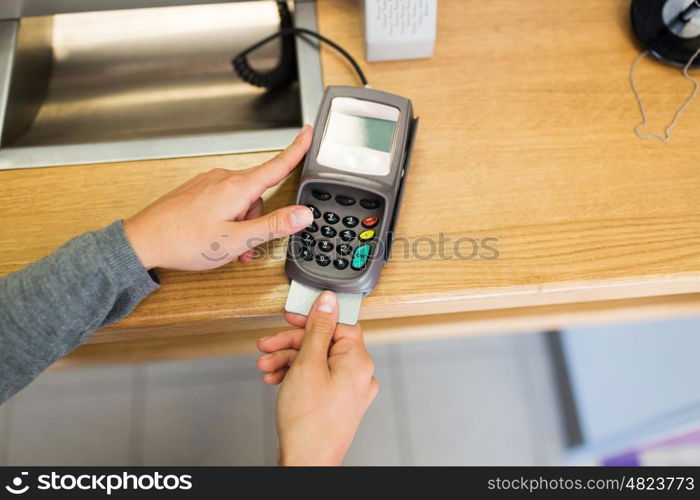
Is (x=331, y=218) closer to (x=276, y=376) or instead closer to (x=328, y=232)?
(x=328, y=232)

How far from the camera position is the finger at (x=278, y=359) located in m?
0.57

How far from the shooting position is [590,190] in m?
0.61

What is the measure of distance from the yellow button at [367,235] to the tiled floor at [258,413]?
29.7 inches

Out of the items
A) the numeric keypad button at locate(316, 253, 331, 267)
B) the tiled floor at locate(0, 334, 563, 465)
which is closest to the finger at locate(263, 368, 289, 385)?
the numeric keypad button at locate(316, 253, 331, 267)

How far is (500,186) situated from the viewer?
610mm

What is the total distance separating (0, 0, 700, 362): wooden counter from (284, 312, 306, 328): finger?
0.01m

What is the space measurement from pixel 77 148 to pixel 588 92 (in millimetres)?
606

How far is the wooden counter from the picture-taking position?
0.57 meters

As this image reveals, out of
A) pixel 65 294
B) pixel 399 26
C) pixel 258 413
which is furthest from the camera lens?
pixel 258 413

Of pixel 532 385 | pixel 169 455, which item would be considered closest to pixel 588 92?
pixel 532 385

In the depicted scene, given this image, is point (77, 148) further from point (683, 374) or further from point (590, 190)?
point (683, 374)

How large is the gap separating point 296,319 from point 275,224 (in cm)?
10

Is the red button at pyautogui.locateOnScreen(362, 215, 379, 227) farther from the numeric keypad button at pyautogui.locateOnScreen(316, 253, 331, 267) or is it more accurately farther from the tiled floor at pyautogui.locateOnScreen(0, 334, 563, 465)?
the tiled floor at pyautogui.locateOnScreen(0, 334, 563, 465)

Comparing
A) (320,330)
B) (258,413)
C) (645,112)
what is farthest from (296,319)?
(258,413)
